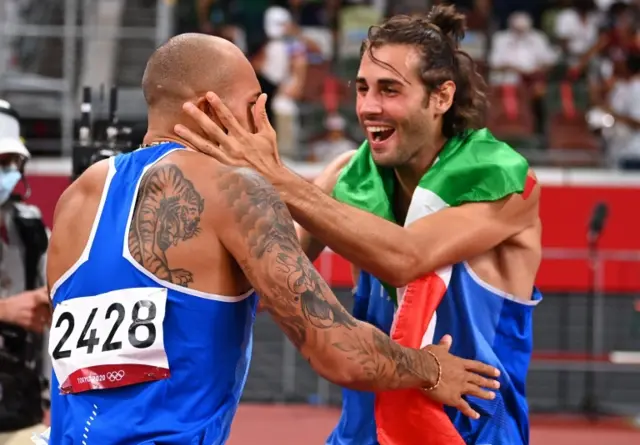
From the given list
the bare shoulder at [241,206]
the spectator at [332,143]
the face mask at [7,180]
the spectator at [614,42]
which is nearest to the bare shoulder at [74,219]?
the bare shoulder at [241,206]

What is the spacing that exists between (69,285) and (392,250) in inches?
42.1

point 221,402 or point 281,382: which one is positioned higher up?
point 221,402

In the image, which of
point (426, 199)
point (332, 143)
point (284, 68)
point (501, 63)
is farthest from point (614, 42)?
point (426, 199)

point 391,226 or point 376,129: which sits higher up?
point 376,129

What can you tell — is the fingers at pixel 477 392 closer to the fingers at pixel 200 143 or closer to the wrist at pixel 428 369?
the wrist at pixel 428 369

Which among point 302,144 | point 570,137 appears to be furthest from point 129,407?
point 570,137

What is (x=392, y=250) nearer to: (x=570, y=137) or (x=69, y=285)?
(x=69, y=285)

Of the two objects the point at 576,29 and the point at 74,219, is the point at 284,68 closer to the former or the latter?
the point at 576,29

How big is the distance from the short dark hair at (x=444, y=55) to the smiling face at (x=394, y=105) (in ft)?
0.09

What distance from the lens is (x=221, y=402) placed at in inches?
119

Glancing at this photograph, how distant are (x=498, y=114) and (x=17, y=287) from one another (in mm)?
8935

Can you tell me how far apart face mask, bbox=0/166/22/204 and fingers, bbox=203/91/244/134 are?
2.06m

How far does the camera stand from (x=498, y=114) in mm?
13164

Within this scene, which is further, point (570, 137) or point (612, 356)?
point (570, 137)
